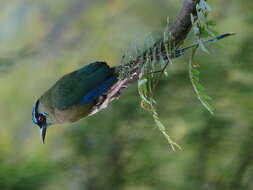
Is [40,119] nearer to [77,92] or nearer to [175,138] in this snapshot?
[77,92]

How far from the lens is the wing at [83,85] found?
76cm

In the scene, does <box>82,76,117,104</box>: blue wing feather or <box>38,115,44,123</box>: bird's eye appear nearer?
<box>82,76,117,104</box>: blue wing feather

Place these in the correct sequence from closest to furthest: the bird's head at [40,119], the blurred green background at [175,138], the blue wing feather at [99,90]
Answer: the blue wing feather at [99,90]
the bird's head at [40,119]
the blurred green background at [175,138]

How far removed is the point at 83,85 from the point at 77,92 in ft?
0.11

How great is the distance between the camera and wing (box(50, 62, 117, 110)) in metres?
0.76

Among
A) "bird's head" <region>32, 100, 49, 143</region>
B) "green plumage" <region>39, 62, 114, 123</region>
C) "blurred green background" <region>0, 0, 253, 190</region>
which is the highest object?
"green plumage" <region>39, 62, 114, 123</region>

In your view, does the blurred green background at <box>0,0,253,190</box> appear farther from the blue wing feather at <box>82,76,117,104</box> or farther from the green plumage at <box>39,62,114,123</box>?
the blue wing feather at <box>82,76,117,104</box>

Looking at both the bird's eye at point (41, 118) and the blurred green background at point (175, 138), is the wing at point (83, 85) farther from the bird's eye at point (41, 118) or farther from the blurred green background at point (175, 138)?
the blurred green background at point (175, 138)

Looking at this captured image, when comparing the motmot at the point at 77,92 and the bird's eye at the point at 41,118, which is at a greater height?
the motmot at the point at 77,92

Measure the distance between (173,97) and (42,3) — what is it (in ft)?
6.59

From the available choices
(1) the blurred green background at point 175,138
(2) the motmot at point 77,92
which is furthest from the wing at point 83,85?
(1) the blurred green background at point 175,138

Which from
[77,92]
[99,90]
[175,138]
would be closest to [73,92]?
[77,92]

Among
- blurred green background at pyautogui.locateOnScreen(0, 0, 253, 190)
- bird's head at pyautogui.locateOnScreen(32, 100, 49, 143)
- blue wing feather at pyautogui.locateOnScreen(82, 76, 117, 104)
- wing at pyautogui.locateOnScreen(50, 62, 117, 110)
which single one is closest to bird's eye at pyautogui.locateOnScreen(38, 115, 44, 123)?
bird's head at pyautogui.locateOnScreen(32, 100, 49, 143)

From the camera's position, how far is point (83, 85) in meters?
0.86
